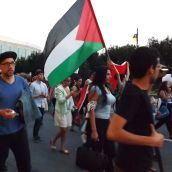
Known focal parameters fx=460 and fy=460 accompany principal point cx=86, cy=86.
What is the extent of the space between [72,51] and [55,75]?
0.42 meters

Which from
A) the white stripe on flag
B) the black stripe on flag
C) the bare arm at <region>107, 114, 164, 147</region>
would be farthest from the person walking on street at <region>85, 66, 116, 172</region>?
the bare arm at <region>107, 114, 164, 147</region>

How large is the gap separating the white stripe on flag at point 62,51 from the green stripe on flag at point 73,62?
58mm

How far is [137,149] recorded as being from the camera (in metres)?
2.98

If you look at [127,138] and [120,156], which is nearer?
[127,138]

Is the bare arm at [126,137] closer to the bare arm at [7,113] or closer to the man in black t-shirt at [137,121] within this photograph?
the man in black t-shirt at [137,121]

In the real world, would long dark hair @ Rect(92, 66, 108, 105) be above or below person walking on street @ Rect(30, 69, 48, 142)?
above

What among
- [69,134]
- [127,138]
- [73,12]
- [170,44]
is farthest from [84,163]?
[170,44]

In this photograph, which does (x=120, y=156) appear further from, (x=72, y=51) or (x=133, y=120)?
(x=72, y=51)

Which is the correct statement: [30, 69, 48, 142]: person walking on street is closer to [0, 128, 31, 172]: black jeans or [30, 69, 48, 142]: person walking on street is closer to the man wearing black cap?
the man wearing black cap

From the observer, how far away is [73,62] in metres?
6.45

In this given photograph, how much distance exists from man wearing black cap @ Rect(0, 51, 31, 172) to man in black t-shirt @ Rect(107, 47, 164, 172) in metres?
1.95

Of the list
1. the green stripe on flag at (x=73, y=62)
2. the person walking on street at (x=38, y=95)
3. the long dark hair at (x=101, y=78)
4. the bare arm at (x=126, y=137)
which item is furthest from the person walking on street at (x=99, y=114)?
the person walking on street at (x=38, y=95)

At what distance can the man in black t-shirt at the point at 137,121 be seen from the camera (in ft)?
9.41

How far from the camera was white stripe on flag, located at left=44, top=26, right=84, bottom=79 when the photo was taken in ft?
21.4
